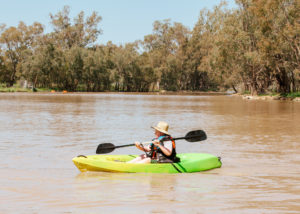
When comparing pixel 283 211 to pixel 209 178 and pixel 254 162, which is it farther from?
pixel 254 162

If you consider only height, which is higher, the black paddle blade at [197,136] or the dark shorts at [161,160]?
the black paddle blade at [197,136]

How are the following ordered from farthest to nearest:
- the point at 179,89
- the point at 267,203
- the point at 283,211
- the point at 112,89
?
the point at 179,89
the point at 112,89
the point at 267,203
the point at 283,211

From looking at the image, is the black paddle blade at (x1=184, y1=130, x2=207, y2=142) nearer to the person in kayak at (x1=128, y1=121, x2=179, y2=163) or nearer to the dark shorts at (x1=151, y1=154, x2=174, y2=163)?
the person in kayak at (x1=128, y1=121, x2=179, y2=163)

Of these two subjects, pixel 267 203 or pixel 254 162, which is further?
pixel 254 162

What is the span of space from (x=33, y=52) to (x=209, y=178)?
78728 millimetres

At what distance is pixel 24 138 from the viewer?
1441cm

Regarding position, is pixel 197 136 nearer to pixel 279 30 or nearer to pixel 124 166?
pixel 124 166

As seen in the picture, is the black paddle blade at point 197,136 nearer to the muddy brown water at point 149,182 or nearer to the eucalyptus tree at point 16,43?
the muddy brown water at point 149,182

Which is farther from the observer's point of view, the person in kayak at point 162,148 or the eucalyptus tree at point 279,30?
the eucalyptus tree at point 279,30

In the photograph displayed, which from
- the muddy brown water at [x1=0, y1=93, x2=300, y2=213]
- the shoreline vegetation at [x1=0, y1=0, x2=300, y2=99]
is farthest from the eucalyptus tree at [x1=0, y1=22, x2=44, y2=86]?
the muddy brown water at [x1=0, y1=93, x2=300, y2=213]

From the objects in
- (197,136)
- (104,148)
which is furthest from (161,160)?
(197,136)

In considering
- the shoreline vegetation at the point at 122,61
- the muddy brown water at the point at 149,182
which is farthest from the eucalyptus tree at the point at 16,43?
the muddy brown water at the point at 149,182

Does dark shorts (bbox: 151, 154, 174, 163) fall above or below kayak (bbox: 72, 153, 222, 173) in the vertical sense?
above

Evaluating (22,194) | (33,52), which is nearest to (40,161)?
(22,194)
